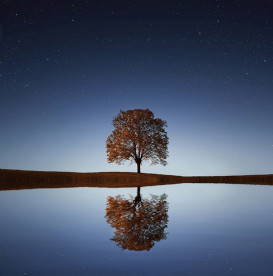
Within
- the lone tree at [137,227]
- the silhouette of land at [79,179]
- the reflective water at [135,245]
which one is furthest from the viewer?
the silhouette of land at [79,179]

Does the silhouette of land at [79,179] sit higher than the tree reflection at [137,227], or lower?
higher

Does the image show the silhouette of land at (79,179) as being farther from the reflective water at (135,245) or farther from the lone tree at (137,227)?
the reflective water at (135,245)

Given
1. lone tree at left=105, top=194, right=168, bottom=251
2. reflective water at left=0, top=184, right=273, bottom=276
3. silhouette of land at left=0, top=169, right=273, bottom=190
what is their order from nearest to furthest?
1. reflective water at left=0, top=184, right=273, bottom=276
2. lone tree at left=105, top=194, right=168, bottom=251
3. silhouette of land at left=0, top=169, right=273, bottom=190

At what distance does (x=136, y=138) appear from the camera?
48.0 m

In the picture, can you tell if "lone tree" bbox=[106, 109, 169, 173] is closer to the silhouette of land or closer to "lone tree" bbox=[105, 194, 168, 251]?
the silhouette of land

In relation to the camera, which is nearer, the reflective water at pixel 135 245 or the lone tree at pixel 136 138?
the reflective water at pixel 135 245

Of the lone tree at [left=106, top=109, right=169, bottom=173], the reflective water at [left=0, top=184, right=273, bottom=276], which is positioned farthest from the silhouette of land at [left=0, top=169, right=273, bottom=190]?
the reflective water at [left=0, top=184, right=273, bottom=276]

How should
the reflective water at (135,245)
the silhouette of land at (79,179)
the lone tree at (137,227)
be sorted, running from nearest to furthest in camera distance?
the reflective water at (135,245) → the lone tree at (137,227) → the silhouette of land at (79,179)

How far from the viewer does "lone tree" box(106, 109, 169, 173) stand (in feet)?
157

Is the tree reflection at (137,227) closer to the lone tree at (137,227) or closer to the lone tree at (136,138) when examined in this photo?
the lone tree at (137,227)

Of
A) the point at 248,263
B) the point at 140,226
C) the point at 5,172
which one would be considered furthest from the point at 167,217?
the point at 5,172

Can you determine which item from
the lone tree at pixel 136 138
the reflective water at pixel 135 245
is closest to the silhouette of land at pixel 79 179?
the lone tree at pixel 136 138

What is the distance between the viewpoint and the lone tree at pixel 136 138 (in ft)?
157

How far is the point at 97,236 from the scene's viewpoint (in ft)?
22.8
